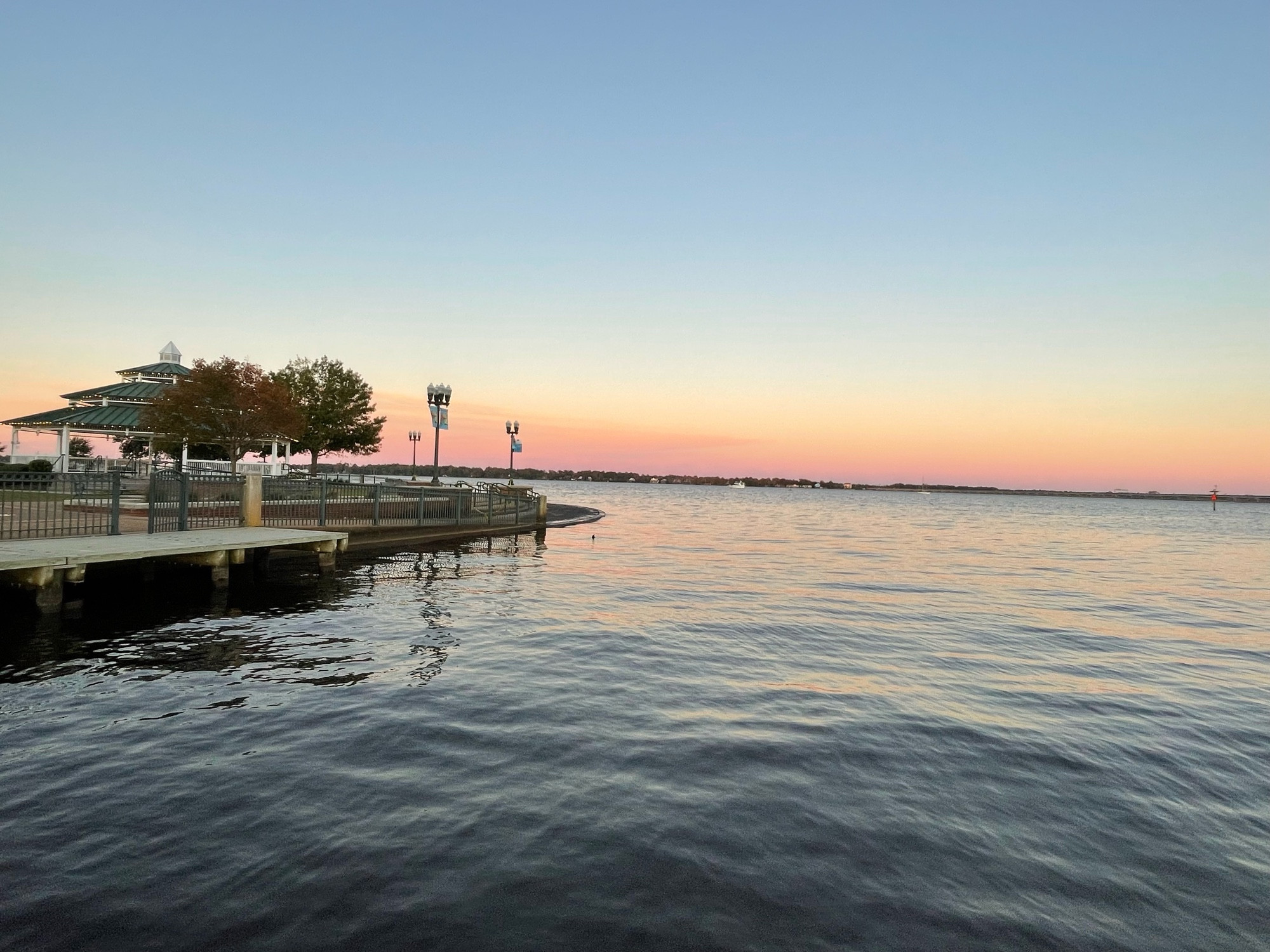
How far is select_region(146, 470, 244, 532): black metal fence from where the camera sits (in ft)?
61.3

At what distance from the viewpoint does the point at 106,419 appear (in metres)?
41.1

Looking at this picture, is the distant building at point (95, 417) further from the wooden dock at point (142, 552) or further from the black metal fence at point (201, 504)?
the wooden dock at point (142, 552)

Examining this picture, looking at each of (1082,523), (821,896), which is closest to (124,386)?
(821,896)

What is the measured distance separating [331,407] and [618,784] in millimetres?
51311

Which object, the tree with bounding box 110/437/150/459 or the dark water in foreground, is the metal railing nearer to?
the dark water in foreground

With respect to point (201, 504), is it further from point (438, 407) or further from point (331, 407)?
point (331, 407)

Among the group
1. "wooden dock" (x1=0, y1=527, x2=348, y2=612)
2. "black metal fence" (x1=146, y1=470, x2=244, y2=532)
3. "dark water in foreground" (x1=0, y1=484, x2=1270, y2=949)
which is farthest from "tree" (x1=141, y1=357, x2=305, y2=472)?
"dark water in foreground" (x1=0, y1=484, x2=1270, y2=949)

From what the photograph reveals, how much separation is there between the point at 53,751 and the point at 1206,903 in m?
9.56

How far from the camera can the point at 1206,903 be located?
16.2ft

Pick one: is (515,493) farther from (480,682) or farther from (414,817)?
(414,817)

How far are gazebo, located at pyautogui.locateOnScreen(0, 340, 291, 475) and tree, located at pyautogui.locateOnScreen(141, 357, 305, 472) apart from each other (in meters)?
1.91

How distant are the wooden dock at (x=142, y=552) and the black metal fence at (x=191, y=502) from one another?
0.63 m

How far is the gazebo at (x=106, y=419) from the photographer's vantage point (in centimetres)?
4075

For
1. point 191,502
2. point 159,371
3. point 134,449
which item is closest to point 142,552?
point 191,502
